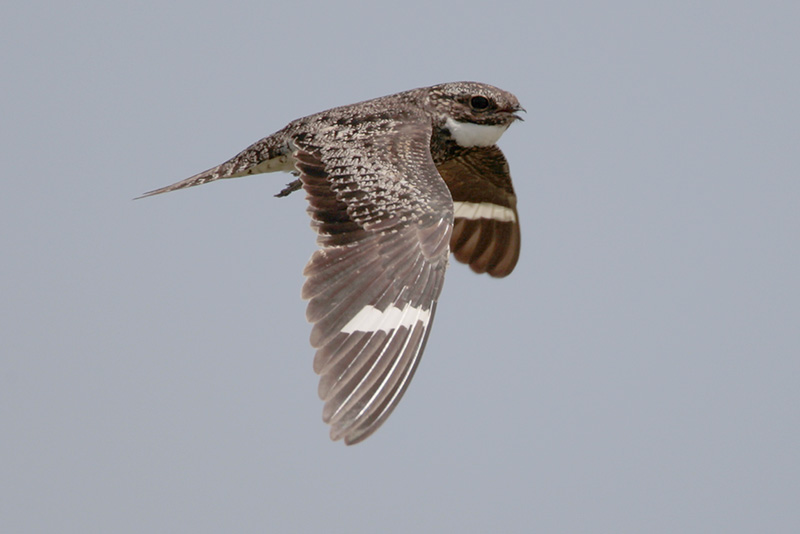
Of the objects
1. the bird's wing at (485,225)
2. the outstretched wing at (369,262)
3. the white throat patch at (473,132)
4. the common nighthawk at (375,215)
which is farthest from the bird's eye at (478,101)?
the bird's wing at (485,225)

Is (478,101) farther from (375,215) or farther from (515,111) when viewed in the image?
(375,215)

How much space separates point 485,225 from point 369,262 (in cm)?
346

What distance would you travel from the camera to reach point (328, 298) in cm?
642

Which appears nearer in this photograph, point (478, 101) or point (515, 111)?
point (478, 101)

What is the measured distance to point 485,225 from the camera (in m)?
10.0

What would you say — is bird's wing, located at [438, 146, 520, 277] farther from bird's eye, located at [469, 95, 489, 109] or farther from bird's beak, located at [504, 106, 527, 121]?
bird's eye, located at [469, 95, 489, 109]

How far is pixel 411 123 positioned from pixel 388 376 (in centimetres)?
256

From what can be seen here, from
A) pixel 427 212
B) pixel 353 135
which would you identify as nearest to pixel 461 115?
pixel 353 135

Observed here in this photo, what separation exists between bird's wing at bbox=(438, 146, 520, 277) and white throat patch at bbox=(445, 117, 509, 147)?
976 millimetres

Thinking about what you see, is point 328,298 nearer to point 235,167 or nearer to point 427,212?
point 427,212

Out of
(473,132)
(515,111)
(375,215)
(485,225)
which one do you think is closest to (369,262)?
(375,215)

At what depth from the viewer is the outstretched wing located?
6.06 m

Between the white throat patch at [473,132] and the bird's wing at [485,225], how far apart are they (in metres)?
0.98

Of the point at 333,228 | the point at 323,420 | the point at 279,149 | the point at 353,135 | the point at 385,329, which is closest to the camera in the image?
the point at 323,420
